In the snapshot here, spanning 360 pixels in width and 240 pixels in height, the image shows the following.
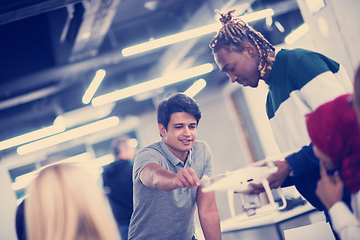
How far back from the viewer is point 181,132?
6.33 ft

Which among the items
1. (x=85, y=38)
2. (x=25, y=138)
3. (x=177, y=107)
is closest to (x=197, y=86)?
(x=85, y=38)

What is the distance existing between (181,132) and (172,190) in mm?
358

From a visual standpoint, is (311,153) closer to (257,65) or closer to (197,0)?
(257,65)

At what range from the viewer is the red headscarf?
1120mm

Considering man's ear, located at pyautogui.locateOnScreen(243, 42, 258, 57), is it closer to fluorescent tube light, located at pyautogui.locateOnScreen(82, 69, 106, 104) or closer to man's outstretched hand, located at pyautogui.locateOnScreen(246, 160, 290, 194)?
man's outstretched hand, located at pyautogui.locateOnScreen(246, 160, 290, 194)

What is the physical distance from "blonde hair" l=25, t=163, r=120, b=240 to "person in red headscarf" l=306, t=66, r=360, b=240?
0.80m

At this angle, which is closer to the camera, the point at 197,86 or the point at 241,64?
the point at 241,64

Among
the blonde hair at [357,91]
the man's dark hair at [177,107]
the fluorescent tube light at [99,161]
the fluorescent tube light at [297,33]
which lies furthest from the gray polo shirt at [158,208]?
the fluorescent tube light at [99,161]

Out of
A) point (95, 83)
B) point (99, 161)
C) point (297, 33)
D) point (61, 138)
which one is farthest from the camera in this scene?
point (99, 161)

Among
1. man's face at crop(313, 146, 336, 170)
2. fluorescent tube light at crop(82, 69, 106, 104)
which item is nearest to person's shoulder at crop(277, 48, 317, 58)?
man's face at crop(313, 146, 336, 170)

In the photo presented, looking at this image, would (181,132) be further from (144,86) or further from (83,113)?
(83,113)

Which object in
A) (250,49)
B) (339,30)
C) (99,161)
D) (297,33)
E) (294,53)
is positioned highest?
(297,33)

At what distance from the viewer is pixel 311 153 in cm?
137

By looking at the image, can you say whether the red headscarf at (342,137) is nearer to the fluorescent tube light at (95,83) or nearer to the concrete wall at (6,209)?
the fluorescent tube light at (95,83)
